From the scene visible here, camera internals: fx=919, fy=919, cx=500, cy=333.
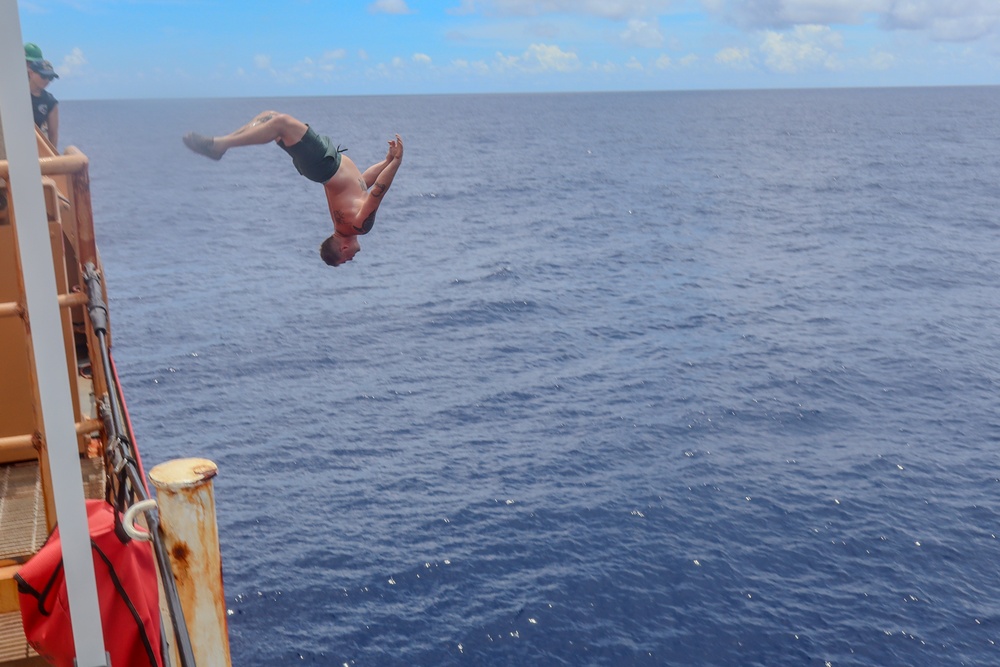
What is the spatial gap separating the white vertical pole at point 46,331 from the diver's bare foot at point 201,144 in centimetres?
145

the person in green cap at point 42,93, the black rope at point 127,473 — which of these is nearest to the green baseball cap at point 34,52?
the person in green cap at point 42,93

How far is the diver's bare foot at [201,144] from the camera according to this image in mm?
5137

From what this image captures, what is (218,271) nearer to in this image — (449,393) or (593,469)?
(449,393)

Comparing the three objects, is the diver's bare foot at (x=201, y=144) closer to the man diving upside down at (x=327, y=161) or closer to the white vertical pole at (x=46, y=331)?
the man diving upside down at (x=327, y=161)

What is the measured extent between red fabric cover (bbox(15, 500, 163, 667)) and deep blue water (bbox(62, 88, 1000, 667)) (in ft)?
7.82

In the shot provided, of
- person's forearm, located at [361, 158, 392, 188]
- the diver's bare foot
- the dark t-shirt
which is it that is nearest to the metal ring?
the diver's bare foot

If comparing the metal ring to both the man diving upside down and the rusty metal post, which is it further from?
the man diving upside down

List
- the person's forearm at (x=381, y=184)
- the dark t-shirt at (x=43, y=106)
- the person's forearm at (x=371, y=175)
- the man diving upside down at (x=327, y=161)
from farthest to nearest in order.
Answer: the dark t-shirt at (x=43, y=106) < the person's forearm at (x=371, y=175) < the person's forearm at (x=381, y=184) < the man diving upside down at (x=327, y=161)

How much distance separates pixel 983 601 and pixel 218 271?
61.3 m

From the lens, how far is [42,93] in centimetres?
1245

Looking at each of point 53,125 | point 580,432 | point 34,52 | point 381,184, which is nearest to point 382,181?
point 381,184

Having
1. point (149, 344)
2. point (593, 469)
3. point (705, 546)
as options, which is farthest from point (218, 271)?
point (705, 546)

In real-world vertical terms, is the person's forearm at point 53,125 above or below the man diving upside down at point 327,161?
above

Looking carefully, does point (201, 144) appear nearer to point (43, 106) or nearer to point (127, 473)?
point (127, 473)
